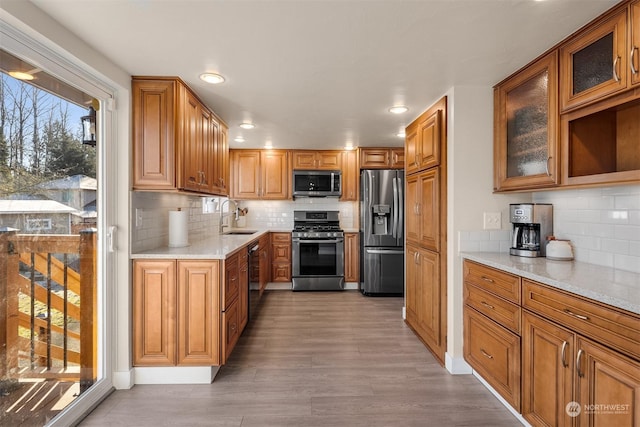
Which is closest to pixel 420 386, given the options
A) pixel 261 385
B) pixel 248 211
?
pixel 261 385

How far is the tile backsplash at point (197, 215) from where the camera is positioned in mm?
2291

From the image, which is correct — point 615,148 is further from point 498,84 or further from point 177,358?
point 177,358

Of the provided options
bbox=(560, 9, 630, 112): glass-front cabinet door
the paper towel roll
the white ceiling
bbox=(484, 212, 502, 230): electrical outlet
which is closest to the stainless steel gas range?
the paper towel roll

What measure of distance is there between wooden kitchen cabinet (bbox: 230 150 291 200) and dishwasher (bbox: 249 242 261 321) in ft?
4.56

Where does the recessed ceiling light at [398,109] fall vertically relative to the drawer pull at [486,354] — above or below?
above

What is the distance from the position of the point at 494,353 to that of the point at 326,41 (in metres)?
2.12

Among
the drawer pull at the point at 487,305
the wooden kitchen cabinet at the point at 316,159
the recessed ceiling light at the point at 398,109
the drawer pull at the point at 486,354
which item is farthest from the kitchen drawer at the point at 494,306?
the wooden kitchen cabinet at the point at 316,159

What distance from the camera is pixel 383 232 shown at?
437 centimetres

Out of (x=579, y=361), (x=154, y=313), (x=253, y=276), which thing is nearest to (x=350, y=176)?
(x=253, y=276)

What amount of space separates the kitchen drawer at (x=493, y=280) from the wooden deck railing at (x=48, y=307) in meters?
2.55

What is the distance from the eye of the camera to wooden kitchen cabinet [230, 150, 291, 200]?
473 cm

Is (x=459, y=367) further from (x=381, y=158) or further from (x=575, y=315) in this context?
(x=381, y=158)

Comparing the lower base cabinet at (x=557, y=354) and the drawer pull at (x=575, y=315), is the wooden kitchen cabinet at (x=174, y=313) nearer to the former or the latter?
the lower base cabinet at (x=557, y=354)

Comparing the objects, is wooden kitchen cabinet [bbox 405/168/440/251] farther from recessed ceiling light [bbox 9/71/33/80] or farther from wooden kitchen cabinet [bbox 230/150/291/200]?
recessed ceiling light [bbox 9/71/33/80]
